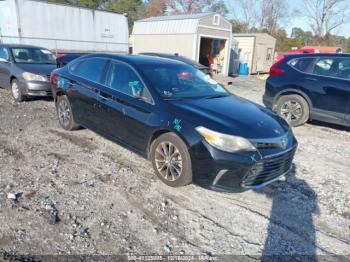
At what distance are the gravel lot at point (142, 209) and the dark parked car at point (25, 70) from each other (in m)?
2.90

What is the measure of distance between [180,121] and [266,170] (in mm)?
1180

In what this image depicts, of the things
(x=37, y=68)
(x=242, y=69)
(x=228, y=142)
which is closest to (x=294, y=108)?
(x=228, y=142)

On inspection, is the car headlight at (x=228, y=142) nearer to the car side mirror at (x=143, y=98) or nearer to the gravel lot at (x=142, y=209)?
the gravel lot at (x=142, y=209)

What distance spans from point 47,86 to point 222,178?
614cm

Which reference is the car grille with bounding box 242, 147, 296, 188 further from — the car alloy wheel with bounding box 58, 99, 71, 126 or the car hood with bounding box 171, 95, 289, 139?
the car alloy wheel with bounding box 58, 99, 71, 126

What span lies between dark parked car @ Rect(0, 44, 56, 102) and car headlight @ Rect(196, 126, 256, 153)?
5956mm

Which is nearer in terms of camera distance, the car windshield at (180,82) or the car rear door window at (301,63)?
the car windshield at (180,82)

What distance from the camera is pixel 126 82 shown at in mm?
4438

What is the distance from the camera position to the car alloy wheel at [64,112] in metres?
5.76

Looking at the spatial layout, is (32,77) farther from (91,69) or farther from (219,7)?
(219,7)

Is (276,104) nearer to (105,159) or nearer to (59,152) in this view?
(105,159)

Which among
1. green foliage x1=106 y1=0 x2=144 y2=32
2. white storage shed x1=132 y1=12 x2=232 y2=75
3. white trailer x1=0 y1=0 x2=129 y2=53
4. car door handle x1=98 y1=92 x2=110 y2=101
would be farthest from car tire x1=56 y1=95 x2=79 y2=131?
green foliage x1=106 y1=0 x2=144 y2=32

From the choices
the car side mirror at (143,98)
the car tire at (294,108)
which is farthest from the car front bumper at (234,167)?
the car tire at (294,108)

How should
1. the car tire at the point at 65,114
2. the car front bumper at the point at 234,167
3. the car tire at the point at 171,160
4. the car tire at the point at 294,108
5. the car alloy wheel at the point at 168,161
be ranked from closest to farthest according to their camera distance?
the car front bumper at the point at 234,167, the car tire at the point at 171,160, the car alloy wheel at the point at 168,161, the car tire at the point at 65,114, the car tire at the point at 294,108
